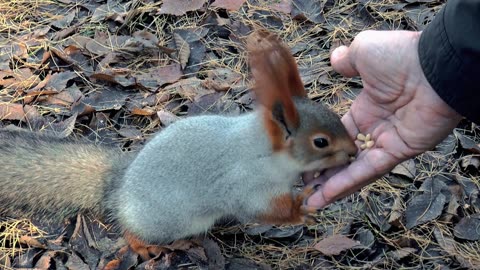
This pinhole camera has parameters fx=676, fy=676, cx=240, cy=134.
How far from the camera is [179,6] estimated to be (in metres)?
3.79

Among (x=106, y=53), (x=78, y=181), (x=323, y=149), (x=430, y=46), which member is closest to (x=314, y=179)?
(x=323, y=149)

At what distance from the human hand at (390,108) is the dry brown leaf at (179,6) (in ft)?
4.59

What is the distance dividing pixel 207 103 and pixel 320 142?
1042mm

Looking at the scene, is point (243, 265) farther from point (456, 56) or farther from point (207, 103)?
point (456, 56)

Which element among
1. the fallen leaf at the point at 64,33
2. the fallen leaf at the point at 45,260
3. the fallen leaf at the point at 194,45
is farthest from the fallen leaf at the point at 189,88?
the fallen leaf at the point at 45,260

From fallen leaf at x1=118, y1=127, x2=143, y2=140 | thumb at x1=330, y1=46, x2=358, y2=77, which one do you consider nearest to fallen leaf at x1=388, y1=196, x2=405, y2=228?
thumb at x1=330, y1=46, x2=358, y2=77

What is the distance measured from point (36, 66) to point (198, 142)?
4.37ft

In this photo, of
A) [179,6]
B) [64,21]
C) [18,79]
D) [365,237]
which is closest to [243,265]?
[365,237]

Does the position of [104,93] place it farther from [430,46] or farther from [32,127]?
[430,46]

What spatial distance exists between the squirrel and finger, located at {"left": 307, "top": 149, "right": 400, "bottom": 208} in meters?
0.06

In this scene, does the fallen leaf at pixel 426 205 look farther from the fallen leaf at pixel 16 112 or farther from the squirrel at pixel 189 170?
the fallen leaf at pixel 16 112

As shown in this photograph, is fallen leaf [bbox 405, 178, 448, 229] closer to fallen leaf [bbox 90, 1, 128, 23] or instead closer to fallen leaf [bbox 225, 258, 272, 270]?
Answer: fallen leaf [bbox 225, 258, 272, 270]

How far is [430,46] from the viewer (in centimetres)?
226

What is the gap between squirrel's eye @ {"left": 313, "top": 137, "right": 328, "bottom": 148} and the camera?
2354 millimetres
